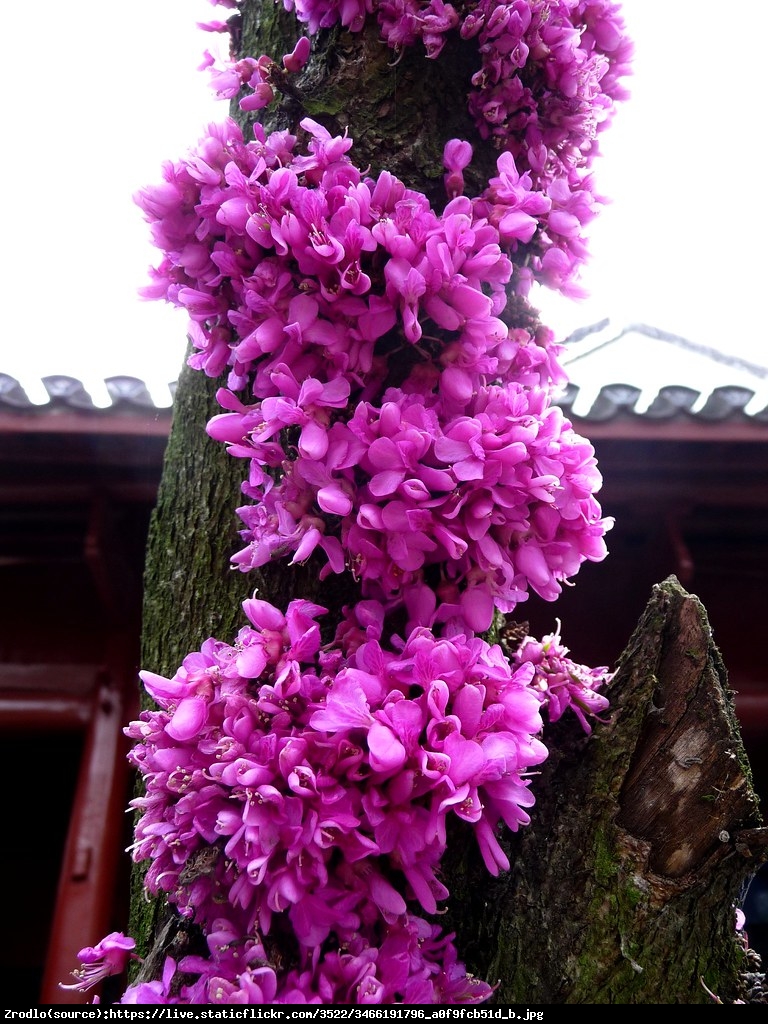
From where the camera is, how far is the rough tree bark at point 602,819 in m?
0.98

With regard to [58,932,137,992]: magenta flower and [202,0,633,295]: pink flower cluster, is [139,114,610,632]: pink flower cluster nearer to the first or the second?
[202,0,633,295]: pink flower cluster

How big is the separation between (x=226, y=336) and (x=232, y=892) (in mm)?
772

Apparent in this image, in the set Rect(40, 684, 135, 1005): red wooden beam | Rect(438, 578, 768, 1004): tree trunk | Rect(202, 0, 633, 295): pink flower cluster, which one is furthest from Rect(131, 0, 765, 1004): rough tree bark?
Rect(40, 684, 135, 1005): red wooden beam

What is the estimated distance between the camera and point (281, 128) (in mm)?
1268

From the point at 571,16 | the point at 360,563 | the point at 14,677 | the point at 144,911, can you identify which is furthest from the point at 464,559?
the point at 14,677

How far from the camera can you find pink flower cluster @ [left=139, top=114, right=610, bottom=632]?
3.28 ft

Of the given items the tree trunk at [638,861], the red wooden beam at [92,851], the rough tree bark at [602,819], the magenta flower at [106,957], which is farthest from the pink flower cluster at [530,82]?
the red wooden beam at [92,851]

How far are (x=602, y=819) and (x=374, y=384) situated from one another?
69 centimetres

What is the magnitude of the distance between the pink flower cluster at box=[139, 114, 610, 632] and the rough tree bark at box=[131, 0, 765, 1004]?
5.5 inches

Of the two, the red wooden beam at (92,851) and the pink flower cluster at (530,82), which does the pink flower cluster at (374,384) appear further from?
the red wooden beam at (92,851)

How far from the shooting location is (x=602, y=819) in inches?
40.5

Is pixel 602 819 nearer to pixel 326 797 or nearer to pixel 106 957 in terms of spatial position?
pixel 326 797

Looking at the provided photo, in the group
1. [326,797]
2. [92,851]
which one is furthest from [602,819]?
[92,851]

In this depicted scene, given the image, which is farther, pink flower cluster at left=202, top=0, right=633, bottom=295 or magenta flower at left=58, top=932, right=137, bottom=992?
pink flower cluster at left=202, top=0, right=633, bottom=295
